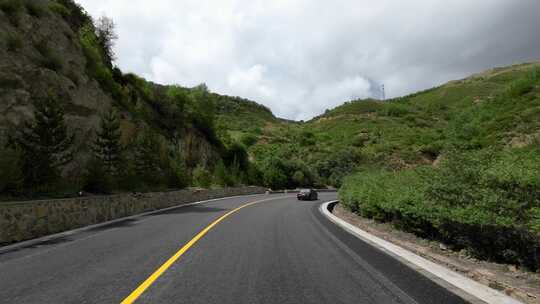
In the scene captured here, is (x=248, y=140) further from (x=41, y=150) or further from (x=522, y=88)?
(x=41, y=150)

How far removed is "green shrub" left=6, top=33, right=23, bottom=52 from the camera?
2395cm

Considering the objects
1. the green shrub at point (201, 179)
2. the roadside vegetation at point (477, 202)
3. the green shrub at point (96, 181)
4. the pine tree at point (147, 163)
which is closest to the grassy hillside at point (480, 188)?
the roadside vegetation at point (477, 202)

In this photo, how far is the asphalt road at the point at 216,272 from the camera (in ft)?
16.5

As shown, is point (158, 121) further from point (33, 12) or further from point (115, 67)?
point (33, 12)

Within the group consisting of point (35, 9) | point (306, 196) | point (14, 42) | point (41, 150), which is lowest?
point (306, 196)

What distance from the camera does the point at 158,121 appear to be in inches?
1825

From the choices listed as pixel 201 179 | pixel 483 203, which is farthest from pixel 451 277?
pixel 201 179

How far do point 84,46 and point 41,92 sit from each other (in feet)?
37.9

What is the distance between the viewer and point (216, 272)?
633 centimetres

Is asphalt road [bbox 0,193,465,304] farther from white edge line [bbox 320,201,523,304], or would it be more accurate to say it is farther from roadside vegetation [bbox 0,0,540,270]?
roadside vegetation [bbox 0,0,540,270]

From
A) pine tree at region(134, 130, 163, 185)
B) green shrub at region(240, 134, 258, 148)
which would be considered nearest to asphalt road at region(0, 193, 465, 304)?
pine tree at region(134, 130, 163, 185)

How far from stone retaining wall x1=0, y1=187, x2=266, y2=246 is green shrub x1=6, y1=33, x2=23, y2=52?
1360 cm

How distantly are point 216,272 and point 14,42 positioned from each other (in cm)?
2537

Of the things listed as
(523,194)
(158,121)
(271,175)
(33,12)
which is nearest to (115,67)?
(158,121)
